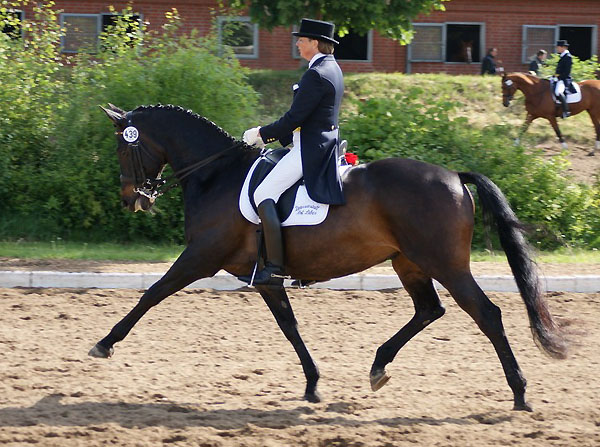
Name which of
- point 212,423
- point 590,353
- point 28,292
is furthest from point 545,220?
point 212,423

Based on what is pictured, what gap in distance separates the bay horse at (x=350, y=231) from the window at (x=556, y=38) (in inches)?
923

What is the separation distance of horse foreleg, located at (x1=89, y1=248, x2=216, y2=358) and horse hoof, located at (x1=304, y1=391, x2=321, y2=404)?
1180mm

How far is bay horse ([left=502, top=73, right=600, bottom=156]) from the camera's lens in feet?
68.2

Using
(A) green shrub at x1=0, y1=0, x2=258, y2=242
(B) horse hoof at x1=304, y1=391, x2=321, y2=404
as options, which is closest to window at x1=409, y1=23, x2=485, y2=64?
(A) green shrub at x1=0, y1=0, x2=258, y2=242

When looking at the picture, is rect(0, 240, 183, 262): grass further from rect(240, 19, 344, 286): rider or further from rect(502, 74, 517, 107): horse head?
rect(502, 74, 517, 107): horse head

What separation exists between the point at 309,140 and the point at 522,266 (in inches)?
69.6

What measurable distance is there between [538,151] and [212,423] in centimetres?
902

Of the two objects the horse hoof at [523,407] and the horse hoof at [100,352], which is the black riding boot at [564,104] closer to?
A: the horse hoof at [523,407]

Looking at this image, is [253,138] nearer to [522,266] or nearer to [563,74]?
[522,266]

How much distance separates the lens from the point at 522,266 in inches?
260

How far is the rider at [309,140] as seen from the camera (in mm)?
6523

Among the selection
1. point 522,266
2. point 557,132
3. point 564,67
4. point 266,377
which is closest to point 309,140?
point 522,266

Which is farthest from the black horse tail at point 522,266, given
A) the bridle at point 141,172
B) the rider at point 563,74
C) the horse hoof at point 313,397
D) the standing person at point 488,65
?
the standing person at point 488,65

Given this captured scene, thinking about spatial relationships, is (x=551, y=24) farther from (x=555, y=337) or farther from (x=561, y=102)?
(x=555, y=337)
